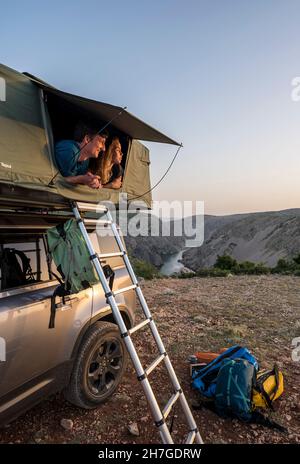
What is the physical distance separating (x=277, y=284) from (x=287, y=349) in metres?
6.92

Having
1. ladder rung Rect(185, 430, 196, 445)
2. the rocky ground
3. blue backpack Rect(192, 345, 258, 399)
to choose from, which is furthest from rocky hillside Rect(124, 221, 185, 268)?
ladder rung Rect(185, 430, 196, 445)

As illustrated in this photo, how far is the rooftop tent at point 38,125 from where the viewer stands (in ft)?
8.76

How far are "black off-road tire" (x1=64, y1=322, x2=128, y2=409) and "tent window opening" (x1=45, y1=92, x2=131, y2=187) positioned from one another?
1.99 meters

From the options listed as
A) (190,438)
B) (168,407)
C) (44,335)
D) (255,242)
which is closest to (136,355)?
(168,407)

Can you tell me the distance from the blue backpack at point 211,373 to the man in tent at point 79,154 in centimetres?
277

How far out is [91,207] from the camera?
10.9ft

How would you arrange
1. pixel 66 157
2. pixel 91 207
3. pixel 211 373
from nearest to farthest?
pixel 66 157
pixel 91 207
pixel 211 373

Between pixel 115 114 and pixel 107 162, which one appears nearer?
pixel 115 114

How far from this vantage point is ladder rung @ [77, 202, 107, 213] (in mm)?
3202

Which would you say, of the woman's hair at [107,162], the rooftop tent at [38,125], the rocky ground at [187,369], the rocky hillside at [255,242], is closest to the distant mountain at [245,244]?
the rocky hillside at [255,242]

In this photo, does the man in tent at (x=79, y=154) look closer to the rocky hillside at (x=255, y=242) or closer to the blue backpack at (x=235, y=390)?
the blue backpack at (x=235, y=390)

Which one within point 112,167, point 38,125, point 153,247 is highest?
point 38,125

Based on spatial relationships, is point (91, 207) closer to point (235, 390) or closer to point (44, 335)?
point (44, 335)

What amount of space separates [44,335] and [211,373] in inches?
91.0
